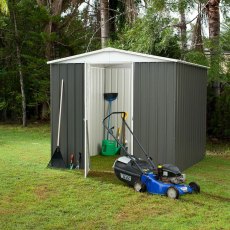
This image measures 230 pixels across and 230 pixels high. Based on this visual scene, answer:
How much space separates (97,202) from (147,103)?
2513mm

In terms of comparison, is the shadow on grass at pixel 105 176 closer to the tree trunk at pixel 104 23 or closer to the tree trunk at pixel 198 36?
the tree trunk at pixel 198 36

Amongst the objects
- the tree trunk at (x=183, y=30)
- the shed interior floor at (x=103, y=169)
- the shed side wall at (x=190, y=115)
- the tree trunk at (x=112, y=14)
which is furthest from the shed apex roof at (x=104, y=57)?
the tree trunk at (x=112, y=14)

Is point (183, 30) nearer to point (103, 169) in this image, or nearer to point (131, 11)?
point (131, 11)

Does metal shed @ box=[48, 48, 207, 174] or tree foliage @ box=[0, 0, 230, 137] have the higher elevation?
tree foliage @ box=[0, 0, 230, 137]

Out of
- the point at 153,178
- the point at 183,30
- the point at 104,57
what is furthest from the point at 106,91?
the point at 153,178

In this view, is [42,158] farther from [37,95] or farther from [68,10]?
[68,10]

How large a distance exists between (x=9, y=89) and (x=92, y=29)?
428cm

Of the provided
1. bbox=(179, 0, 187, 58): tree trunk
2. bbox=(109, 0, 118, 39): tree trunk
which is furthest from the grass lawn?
bbox=(109, 0, 118, 39): tree trunk

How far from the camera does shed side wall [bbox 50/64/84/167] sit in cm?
795

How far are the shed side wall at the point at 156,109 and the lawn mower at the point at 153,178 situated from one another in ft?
4.03

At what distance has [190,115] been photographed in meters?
8.37

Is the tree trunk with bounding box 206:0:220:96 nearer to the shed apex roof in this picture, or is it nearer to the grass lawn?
the shed apex roof

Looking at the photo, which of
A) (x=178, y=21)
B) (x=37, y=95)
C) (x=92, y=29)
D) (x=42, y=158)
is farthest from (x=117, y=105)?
(x=92, y=29)

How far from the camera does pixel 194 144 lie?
28.6 ft
